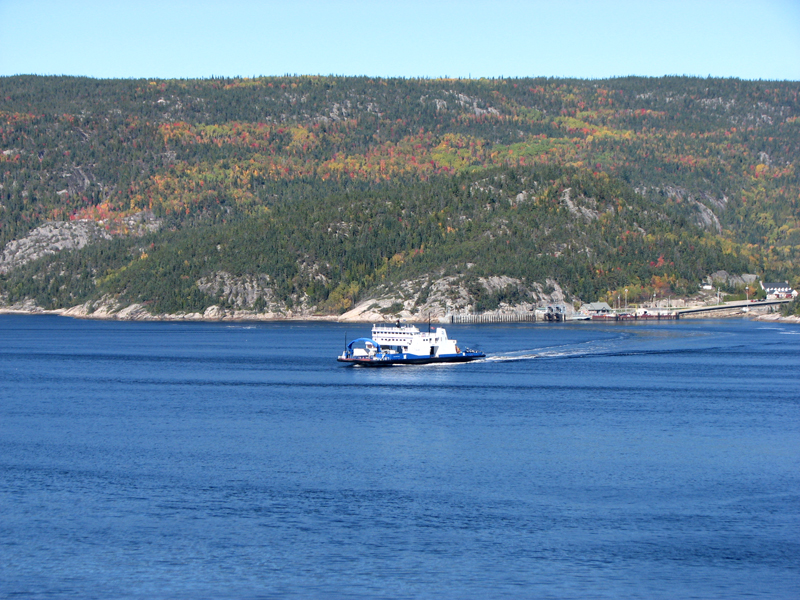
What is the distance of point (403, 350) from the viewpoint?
15125 cm

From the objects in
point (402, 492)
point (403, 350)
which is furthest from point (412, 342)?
point (402, 492)

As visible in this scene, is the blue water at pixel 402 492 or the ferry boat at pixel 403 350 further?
the ferry boat at pixel 403 350

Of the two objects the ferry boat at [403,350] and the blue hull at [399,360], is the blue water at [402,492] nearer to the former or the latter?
the blue hull at [399,360]

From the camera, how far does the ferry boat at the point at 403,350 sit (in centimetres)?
14725

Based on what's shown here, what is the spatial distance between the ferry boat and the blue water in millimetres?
27847

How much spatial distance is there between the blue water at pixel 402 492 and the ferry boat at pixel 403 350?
91.4 feet

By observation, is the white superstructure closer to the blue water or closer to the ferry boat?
the ferry boat

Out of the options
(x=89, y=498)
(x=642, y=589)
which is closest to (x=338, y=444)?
(x=89, y=498)

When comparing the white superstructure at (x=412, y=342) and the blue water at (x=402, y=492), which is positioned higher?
the white superstructure at (x=412, y=342)

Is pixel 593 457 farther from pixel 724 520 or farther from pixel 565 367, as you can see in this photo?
pixel 565 367

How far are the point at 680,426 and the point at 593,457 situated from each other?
61.7 feet

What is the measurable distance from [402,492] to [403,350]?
89286mm

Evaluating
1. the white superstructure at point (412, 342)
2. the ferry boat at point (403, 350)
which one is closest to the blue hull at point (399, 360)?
the ferry boat at point (403, 350)

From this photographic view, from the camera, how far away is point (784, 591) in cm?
4491
